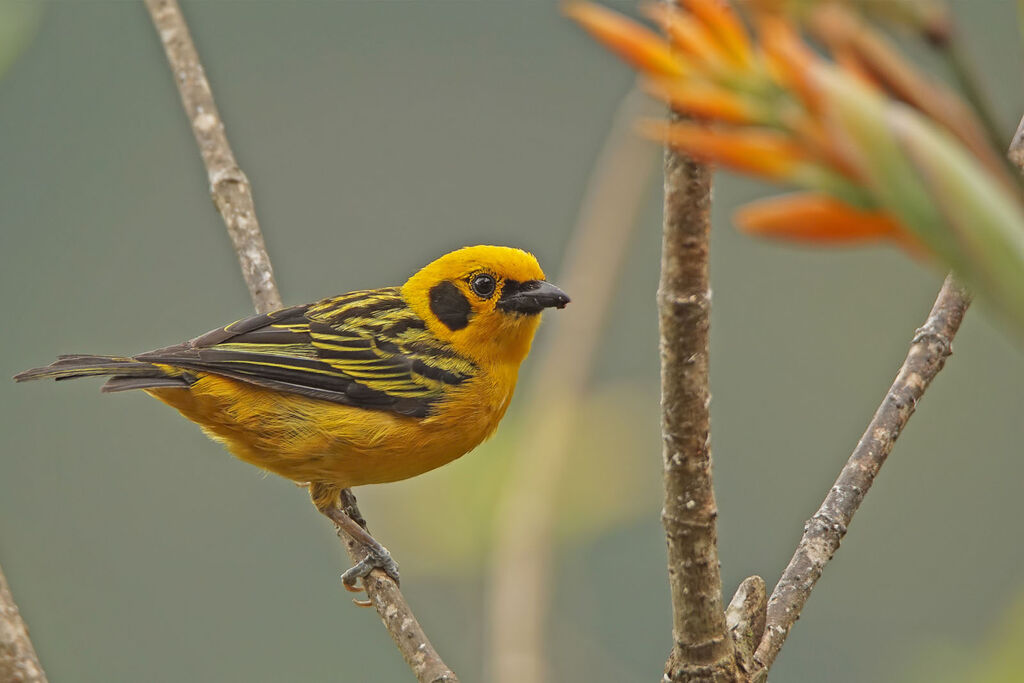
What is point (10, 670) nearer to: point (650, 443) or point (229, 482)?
point (650, 443)

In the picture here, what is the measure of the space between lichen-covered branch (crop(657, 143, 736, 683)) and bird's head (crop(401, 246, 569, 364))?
86.3 inches

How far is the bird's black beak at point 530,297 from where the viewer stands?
4129 millimetres

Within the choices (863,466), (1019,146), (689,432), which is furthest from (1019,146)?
(689,432)

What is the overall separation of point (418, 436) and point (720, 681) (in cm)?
213

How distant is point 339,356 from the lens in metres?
4.20

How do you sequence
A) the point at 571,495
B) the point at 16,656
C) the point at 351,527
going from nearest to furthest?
1. the point at 16,656
2. the point at 571,495
3. the point at 351,527

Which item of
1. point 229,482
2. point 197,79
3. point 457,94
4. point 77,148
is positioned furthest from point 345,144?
point 197,79

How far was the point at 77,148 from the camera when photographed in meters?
10.8

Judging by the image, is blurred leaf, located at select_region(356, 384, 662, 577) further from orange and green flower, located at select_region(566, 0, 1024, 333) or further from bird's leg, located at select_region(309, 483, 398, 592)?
orange and green flower, located at select_region(566, 0, 1024, 333)

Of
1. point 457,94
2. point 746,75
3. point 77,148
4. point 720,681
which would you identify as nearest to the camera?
point 746,75

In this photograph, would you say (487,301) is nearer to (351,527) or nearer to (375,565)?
(351,527)

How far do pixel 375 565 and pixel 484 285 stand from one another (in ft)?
3.69

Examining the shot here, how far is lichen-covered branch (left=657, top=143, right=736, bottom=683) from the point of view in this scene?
59.0 inches

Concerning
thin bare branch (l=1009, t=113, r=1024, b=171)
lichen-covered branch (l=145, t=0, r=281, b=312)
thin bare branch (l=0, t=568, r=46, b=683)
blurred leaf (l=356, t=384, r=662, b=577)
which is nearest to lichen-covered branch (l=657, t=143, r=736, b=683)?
blurred leaf (l=356, t=384, r=662, b=577)
